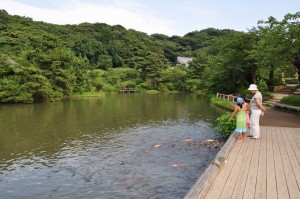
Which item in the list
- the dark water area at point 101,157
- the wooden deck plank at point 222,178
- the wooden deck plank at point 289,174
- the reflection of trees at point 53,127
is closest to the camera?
the wooden deck plank at point 222,178

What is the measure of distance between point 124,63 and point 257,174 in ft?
233

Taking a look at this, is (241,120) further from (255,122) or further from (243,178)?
(243,178)

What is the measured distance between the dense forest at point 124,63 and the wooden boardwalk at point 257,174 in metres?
11.8

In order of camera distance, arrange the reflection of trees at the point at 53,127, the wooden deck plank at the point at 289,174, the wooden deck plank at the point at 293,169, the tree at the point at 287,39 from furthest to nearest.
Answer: the tree at the point at 287,39, the reflection of trees at the point at 53,127, the wooden deck plank at the point at 293,169, the wooden deck plank at the point at 289,174

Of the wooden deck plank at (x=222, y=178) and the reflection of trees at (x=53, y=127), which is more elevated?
the wooden deck plank at (x=222, y=178)

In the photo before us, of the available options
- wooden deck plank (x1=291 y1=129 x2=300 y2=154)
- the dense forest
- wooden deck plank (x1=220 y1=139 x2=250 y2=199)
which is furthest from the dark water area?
the dense forest

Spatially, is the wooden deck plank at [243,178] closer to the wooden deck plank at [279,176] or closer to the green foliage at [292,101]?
the wooden deck plank at [279,176]

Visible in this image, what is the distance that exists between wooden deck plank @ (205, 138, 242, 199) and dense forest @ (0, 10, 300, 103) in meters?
13.1

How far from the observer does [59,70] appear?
115 ft

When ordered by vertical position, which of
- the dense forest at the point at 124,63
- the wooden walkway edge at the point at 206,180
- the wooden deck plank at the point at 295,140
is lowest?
the wooden deck plank at the point at 295,140

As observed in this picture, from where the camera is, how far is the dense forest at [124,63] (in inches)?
921

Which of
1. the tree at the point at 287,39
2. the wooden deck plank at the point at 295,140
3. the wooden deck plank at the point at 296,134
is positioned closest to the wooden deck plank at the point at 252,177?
the wooden deck plank at the point at 295,140

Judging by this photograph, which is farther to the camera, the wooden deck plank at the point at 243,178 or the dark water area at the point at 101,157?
the dark water area at the point at 101,157

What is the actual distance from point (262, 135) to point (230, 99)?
18195 millimetres
